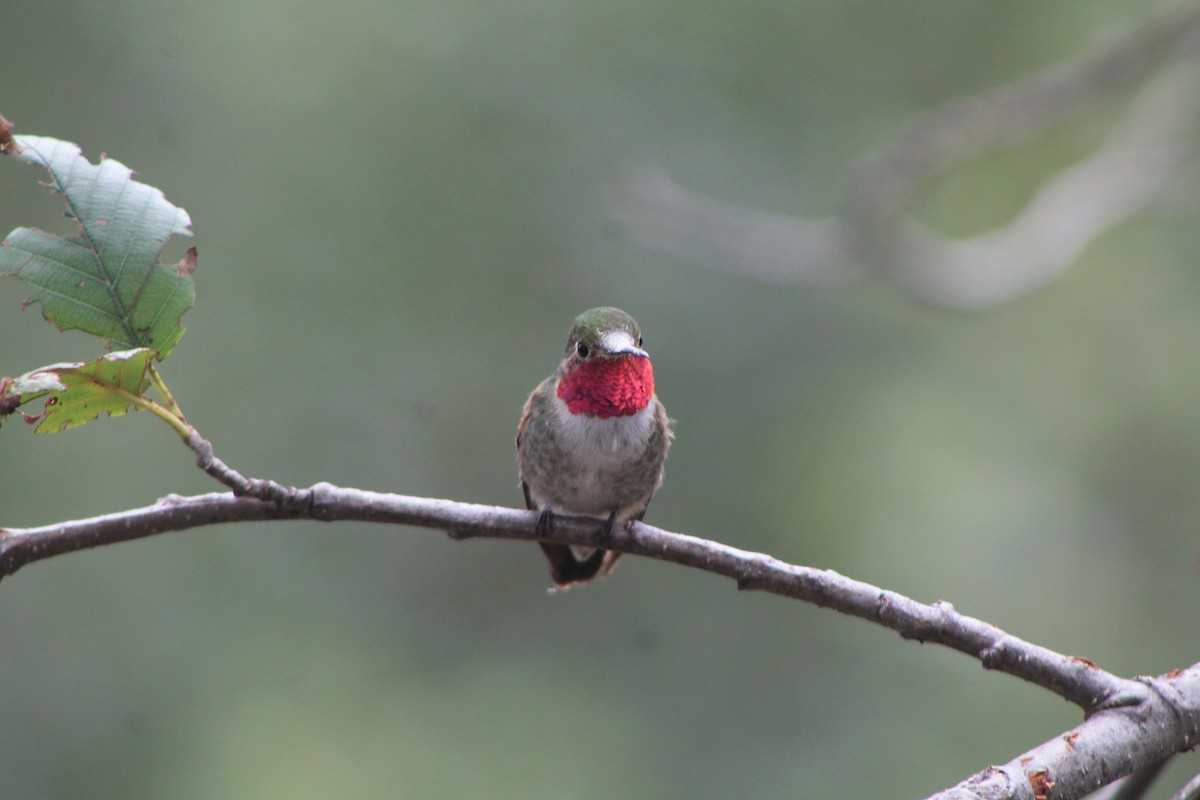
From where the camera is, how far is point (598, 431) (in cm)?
346

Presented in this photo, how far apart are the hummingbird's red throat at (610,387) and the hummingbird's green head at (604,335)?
0.05 m

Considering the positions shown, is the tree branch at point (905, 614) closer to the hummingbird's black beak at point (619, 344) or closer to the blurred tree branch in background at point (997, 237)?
the hummingbird's black beak at point (619, 344)

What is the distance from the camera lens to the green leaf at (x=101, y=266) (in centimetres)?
194

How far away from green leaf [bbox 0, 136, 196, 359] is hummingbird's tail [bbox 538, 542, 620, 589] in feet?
6.72

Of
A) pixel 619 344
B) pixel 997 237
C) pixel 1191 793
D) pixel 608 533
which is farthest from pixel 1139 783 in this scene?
pixel 997 237

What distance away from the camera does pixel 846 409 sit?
10.5m

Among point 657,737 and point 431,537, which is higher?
point 431,537

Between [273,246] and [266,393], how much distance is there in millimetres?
1435

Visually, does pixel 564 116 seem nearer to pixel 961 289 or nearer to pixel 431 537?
pixel 431 537

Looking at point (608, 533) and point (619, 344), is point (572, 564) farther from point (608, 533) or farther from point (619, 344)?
point (608, 533)

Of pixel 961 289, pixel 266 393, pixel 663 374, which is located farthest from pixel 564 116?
pixel 961 289

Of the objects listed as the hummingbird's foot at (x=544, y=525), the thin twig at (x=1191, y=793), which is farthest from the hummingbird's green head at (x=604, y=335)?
the thin twig at (x=1191, y=793)

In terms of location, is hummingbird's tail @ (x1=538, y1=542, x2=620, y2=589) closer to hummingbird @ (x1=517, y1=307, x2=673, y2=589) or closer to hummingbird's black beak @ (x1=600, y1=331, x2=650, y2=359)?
hummingbird @ (x1=517, y1=307, x2=673, y2=589)

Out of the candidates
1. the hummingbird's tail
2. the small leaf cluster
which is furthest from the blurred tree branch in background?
the small leaf cluster
